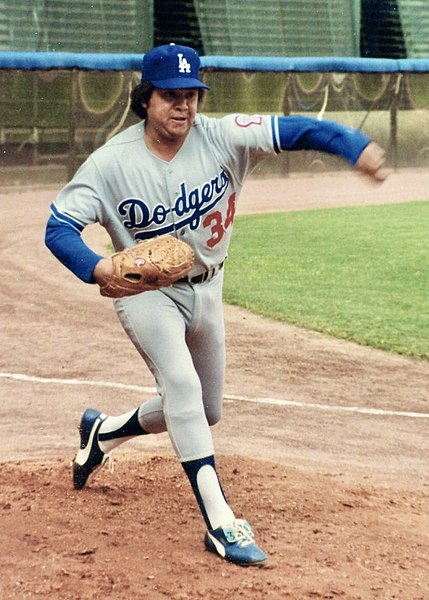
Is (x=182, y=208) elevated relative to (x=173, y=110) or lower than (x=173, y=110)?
lower

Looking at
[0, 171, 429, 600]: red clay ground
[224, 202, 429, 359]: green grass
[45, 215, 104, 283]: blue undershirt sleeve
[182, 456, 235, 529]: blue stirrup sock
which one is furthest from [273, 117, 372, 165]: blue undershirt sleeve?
[224, 202, 429, 359]: green grass

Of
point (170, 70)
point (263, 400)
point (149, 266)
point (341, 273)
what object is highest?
point (170, 70)

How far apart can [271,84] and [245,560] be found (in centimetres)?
1882

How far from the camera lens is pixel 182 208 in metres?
4.33

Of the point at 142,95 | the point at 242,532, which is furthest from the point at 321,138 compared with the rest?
the point at 242,532

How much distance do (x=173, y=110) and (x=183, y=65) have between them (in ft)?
0.59

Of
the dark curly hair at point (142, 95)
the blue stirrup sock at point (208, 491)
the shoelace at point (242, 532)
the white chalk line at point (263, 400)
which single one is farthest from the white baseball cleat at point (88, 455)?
the white chalk line at point (263, 400)

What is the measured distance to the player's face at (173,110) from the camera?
13.9 feet

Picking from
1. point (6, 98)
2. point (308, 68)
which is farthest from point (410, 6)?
point (6, 98)

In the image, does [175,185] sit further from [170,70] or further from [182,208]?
[170,70]

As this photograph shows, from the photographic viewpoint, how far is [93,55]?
19266 mm

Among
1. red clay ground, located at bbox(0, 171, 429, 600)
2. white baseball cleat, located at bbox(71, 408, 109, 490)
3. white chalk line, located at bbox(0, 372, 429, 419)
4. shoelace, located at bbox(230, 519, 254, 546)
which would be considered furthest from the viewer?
white chalk line, located at bbox(0, 372, 429, 419)

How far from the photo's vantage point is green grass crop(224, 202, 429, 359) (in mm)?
9289

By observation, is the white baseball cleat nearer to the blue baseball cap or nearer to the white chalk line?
A: the blue baseball cap
